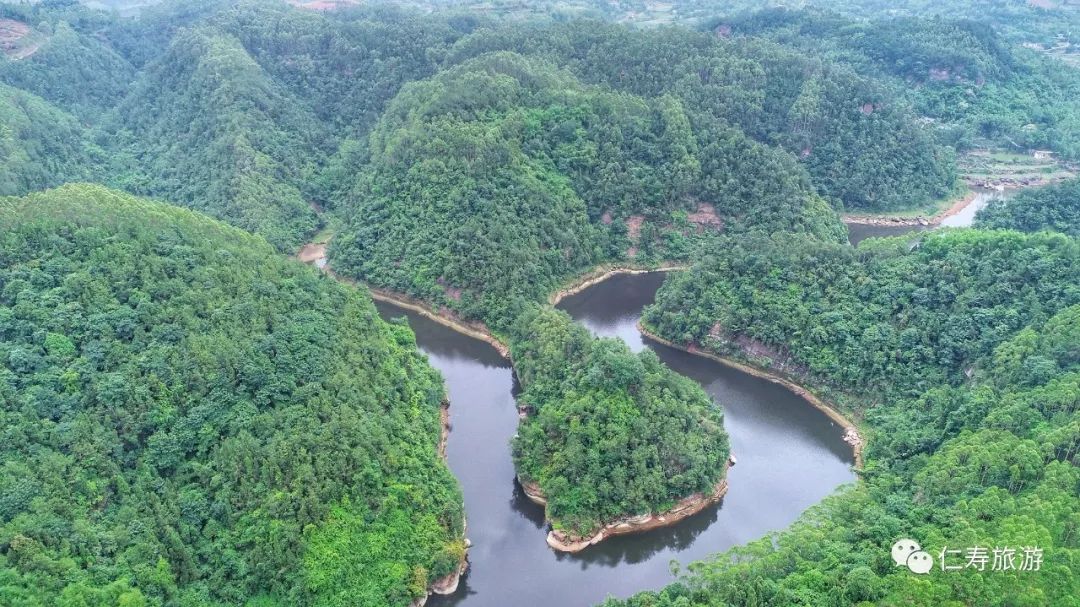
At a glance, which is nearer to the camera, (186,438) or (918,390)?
(186,438)

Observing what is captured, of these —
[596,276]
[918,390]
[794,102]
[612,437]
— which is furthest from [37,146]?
[918,390]

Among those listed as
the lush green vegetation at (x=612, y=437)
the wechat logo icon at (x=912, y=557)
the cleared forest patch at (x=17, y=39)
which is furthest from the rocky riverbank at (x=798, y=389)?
the cleared forest patch at (x=17, y=39)

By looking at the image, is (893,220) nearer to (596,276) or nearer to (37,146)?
(596,276)

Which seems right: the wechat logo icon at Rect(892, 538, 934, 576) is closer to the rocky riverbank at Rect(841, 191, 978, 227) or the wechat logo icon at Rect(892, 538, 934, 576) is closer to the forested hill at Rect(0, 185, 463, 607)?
the forested hill at Rect(0, 185, 463, 607)

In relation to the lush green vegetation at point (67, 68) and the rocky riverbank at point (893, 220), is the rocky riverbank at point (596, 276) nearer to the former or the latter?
the rocky riverbank at point (893, 220)

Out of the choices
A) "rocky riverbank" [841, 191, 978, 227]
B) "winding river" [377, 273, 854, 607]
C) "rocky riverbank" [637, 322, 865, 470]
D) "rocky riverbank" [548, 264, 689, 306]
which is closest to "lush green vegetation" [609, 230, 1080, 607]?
"rocky riverbank" [637, 322, 865, 470]
